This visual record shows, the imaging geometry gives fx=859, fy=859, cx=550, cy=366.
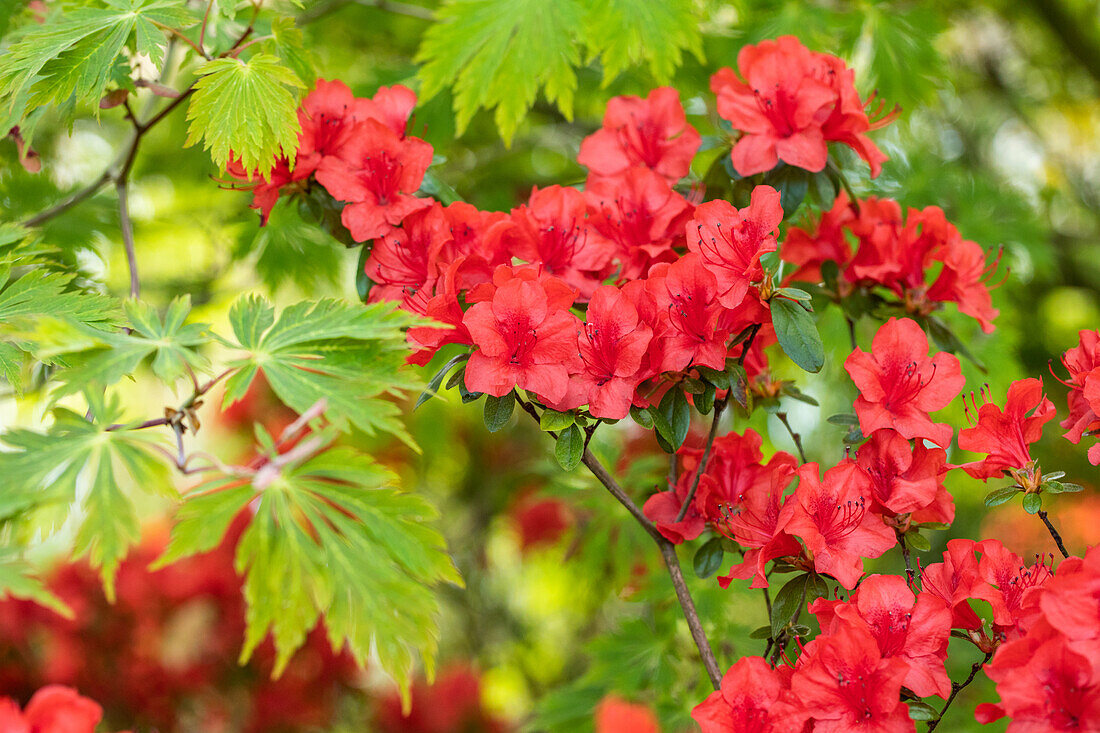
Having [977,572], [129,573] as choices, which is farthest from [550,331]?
[129,573]

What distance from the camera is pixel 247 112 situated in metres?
1.07

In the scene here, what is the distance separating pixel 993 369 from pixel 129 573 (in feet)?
7.43

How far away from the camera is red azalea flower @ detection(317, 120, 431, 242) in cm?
114

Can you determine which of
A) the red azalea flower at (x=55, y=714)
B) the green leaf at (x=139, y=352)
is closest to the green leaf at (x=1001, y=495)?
the green leaf at (x=139, y=352)

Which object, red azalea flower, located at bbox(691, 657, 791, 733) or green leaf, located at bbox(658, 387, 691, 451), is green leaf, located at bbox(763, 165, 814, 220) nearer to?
green leaf, located at bbox(658, 387, 691, 451)

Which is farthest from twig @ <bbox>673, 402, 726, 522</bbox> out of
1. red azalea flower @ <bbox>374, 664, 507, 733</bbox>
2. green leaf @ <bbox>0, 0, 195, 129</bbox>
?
red azalea flower @ <bbox>374, 664, 507, 733</bbox>

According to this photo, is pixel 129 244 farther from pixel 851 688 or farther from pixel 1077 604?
pixel 1077 604

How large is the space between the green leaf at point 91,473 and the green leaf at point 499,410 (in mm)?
341

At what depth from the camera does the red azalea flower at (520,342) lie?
0.95 metres

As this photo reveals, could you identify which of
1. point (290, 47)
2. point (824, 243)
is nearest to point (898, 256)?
point (824, 243)

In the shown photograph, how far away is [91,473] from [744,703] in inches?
27.9

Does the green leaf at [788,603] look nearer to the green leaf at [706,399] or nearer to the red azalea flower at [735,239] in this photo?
the green leaf at [706,399]

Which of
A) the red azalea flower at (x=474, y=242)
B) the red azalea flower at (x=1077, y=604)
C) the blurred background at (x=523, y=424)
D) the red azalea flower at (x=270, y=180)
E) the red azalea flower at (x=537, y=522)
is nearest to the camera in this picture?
the red azalea flower at (x=1077, y=604)

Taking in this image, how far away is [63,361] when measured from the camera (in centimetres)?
102
